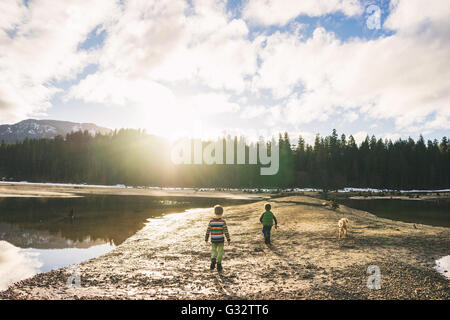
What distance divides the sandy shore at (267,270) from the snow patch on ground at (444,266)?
24 cm

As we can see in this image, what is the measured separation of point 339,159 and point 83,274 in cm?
11618

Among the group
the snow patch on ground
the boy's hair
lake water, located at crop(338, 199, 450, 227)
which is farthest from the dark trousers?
lake water, located at crop(338, 199, 450, 227)

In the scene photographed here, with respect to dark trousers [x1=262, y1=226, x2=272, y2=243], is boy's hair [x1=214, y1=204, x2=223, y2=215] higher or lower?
higher

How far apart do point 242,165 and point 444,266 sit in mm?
106799

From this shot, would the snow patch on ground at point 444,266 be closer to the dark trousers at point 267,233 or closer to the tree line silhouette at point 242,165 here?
the dark trousers at point 267,233

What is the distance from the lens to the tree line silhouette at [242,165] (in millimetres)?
Answer: 106188

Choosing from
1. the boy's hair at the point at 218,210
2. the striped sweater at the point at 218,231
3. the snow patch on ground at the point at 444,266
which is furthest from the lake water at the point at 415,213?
the boy's hair at the point at 218,210

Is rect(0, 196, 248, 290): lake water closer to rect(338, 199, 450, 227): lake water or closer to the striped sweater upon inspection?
the striped sweater

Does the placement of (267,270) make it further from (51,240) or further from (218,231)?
(51,240)

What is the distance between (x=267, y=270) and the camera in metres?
9.74

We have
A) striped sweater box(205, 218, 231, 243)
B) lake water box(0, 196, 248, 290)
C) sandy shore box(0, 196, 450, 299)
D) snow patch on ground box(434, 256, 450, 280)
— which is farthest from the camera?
lake water box(0, 196, 248, 290)

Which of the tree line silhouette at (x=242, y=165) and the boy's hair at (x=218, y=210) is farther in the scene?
the tree line silhouette at (x=242, y=165)

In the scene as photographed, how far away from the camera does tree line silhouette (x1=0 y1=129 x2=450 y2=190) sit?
106188 mm

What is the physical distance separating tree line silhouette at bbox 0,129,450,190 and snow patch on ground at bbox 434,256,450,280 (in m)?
96.7
